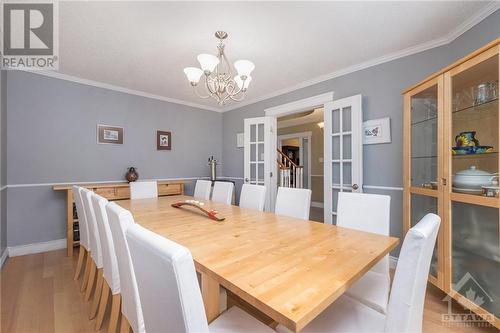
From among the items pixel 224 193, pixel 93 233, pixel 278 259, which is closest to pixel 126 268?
pixel 278 259

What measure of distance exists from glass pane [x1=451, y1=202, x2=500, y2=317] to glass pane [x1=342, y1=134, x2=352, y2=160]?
1.24m

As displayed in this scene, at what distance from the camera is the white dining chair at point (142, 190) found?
291 centimetres

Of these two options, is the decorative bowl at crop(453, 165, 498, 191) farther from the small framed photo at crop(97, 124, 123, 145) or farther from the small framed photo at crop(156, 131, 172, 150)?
the small framed photo at crop(97, 124, 123, 145)

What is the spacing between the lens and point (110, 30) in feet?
6.62

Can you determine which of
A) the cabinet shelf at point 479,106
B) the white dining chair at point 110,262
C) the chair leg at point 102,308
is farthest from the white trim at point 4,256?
the cabinet shelf at point 479,106

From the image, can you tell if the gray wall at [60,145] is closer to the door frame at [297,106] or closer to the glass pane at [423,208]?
the door frame at [297,106]

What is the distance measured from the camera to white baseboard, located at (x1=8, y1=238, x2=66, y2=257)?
278cm

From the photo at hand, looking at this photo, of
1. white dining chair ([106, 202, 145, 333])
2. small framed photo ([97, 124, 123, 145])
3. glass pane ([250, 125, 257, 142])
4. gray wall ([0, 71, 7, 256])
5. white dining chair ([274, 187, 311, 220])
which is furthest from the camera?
glass pane ([250, 125, 257, 142])

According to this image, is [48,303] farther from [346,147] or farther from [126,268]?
[346,147]

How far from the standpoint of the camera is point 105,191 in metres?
3.13

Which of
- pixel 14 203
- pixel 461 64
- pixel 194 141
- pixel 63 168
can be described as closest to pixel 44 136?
pixel 63 168

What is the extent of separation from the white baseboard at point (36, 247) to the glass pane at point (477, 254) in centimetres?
438

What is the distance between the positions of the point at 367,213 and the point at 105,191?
3.23 m

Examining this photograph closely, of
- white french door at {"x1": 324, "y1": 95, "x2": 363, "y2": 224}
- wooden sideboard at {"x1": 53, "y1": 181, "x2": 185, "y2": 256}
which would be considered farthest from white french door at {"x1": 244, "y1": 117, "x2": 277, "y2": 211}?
wooden sideboard at {"x1": 53, "y1": 181, "x2": 185, "y2": 256}
